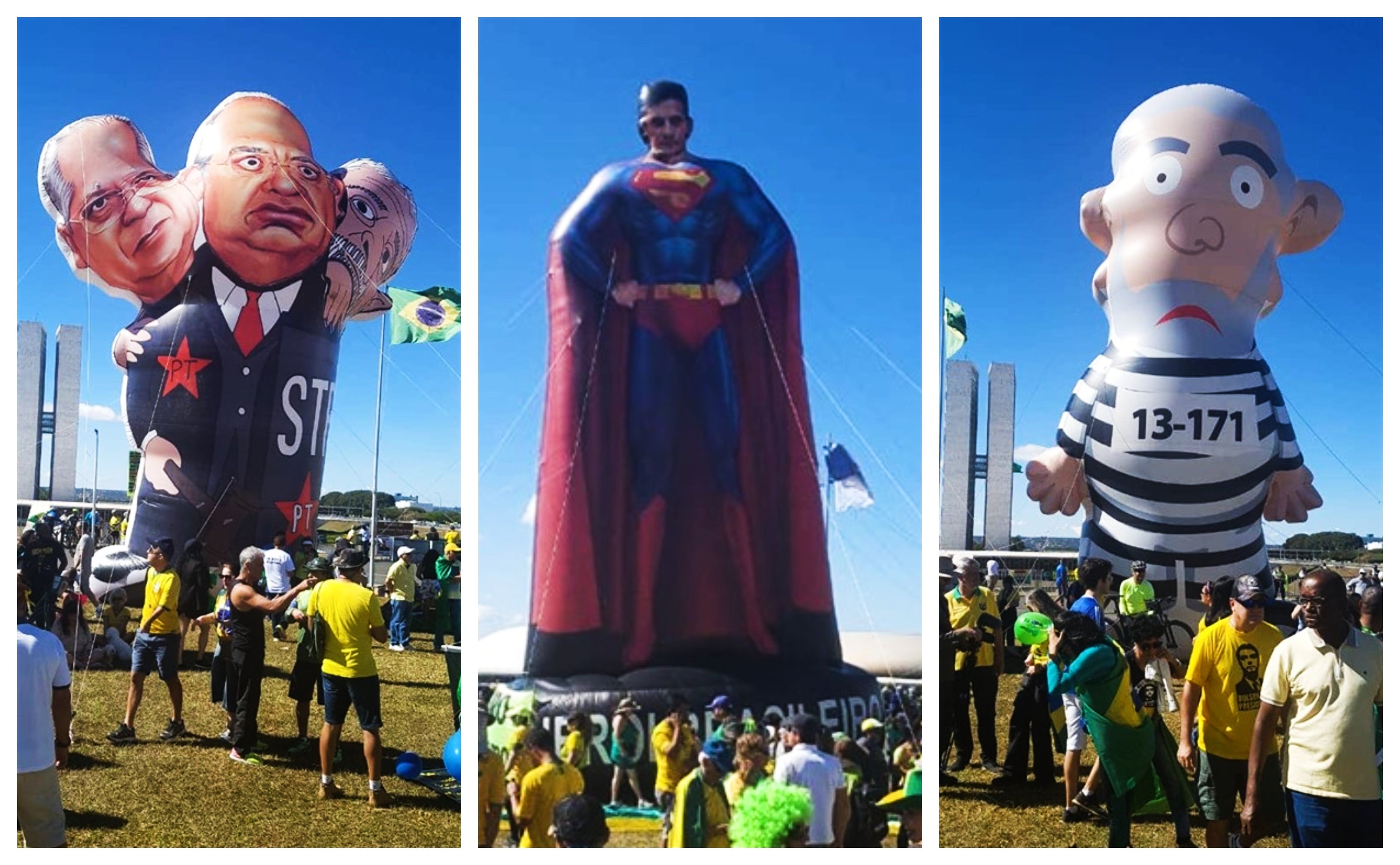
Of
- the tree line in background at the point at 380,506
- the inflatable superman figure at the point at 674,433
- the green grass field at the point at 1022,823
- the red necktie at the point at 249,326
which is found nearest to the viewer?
the inflatable superman figure at the point at 674,433

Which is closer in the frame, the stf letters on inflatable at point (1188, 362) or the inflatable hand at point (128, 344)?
the stf letters on inflatable at point (1188, 362)

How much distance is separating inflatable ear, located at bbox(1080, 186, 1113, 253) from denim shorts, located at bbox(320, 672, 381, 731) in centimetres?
240

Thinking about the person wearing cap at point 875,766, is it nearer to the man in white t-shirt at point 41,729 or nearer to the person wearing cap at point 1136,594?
the person wearing cap at point 1136,594

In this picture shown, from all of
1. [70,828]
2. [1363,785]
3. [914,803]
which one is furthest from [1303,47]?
[70,828]

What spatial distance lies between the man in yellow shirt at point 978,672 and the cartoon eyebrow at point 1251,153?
138cm

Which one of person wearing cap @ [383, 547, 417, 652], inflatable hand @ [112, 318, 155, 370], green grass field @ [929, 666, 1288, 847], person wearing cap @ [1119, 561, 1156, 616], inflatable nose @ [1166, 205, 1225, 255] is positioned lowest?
green grass field @ [929, 666, 1288, 847]

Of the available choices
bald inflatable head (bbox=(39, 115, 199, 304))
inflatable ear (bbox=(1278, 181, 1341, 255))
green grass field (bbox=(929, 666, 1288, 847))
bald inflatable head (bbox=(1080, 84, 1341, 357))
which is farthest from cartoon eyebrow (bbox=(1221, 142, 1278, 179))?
bald inflatable head (bbox=(39, 115, 199, 304))

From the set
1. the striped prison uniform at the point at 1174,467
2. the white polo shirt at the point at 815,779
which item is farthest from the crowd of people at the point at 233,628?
the striped prison uniform at the point at 1174,467

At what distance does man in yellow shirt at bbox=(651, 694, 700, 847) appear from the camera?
2930mm

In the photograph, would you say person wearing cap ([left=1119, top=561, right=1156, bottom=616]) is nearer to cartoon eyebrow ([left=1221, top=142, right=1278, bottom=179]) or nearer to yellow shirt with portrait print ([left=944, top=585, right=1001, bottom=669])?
yellow shirt with portrait print ([left=944, top=585, right=1001, bottom=669])

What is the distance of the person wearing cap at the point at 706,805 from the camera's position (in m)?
2.90

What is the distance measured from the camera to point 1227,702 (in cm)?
298

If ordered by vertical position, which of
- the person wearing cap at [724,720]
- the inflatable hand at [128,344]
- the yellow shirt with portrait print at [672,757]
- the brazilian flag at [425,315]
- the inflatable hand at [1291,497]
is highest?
the brazilian flag at [425,315]
